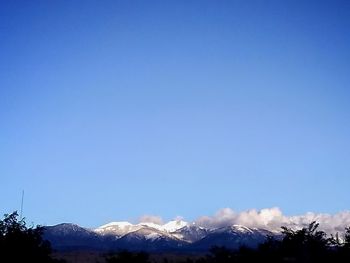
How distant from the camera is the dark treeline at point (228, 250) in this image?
42688 millimetres

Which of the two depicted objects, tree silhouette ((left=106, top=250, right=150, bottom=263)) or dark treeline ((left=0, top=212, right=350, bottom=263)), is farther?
tree silhouette ((left=106, top=250, right=150, bottom=263))

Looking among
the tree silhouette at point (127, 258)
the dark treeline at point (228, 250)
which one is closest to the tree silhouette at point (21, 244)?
the dark treeline at point (228, 250)

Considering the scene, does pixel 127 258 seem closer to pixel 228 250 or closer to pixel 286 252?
pixel 228 250

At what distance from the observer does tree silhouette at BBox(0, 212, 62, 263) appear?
154 ft

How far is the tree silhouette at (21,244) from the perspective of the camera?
154 ft

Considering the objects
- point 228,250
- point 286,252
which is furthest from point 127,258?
point 286,252

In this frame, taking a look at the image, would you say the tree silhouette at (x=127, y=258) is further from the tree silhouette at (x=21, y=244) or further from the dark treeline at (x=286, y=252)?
the tree silhouette at (x=21, y=244)

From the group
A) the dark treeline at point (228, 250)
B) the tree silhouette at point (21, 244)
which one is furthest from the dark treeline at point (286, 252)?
the tree silhouette at point (21, 244)

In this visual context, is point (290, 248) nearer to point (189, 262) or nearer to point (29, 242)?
point (189, 262)

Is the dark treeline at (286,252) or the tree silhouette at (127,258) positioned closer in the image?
the dark treeline at (286,252)

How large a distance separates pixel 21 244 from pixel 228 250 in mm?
21019

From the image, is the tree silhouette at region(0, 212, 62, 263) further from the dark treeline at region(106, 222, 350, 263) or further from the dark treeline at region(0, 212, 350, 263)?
the dark treeline at region(106, 222, 350, 263)

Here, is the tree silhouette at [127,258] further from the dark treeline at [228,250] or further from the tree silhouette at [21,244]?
the tree silhouette at [21,244]

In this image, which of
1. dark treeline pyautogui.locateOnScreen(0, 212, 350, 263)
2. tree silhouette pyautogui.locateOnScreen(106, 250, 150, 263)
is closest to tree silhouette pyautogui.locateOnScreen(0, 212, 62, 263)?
dark treeline pyautogui.locateOnScreen(0, 212, 350, 263)
